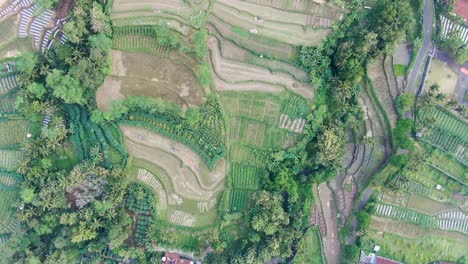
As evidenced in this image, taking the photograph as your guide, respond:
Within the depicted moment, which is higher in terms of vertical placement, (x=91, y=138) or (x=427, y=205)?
(x=427, y=205)

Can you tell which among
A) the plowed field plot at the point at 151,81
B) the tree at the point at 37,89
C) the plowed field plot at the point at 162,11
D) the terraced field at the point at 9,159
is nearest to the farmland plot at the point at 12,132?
the terraced field at the point at 9,159

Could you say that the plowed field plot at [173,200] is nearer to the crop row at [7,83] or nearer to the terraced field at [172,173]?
the terraced field at [172,173]

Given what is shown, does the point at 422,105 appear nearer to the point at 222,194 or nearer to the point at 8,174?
the point at 222,194

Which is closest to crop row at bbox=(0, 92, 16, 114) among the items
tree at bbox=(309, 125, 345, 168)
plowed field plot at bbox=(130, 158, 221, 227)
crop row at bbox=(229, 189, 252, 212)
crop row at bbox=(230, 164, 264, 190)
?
plowed field plot at bbox=(130, 158, 221, 227)

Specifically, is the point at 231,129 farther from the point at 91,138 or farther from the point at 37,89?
the point at 37,89

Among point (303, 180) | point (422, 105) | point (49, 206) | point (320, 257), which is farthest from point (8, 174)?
point (422, 105)

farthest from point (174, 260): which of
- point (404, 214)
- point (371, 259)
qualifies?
point (404, 214)

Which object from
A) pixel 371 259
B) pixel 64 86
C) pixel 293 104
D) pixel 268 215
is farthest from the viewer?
pixel 371 259

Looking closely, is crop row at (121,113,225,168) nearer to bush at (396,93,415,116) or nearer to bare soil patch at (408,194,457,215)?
bush at (396,93,415,116)
